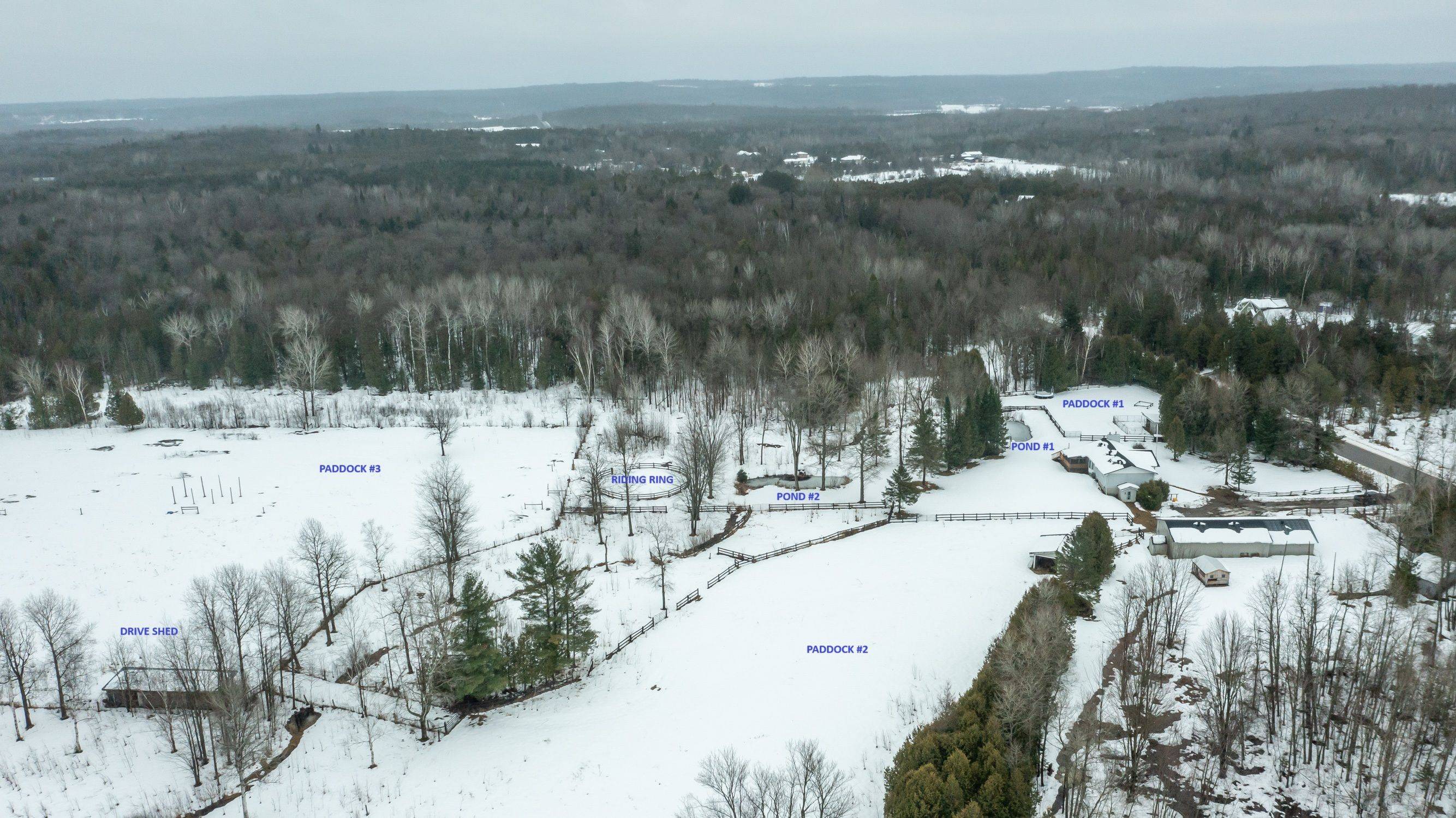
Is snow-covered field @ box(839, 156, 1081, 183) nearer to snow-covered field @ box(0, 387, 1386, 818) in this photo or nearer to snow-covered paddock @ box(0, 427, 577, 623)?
snow-covered field @ box(0, 387, 1386, 818)

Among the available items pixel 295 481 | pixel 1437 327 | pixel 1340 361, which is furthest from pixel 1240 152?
pixel 295 481

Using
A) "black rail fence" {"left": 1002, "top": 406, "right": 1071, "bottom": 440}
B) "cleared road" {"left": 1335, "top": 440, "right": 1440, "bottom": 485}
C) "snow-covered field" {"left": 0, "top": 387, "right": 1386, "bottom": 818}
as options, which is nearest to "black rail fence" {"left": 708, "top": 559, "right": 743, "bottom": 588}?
"snow-covered field" {"left": 0, "top": 387, "right": 1386, "bottom": 818}

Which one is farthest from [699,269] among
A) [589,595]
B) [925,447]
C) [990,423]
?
[589,595]

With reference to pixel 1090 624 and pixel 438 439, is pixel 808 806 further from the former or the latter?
pixel 438 439

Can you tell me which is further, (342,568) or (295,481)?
(295,481)

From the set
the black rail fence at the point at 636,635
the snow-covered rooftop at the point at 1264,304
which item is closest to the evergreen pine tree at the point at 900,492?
the black rail fence at the point at 636,635

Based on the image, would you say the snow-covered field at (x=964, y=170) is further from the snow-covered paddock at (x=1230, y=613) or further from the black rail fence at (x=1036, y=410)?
the snow-covered paddock at (x=1230, y=613)
